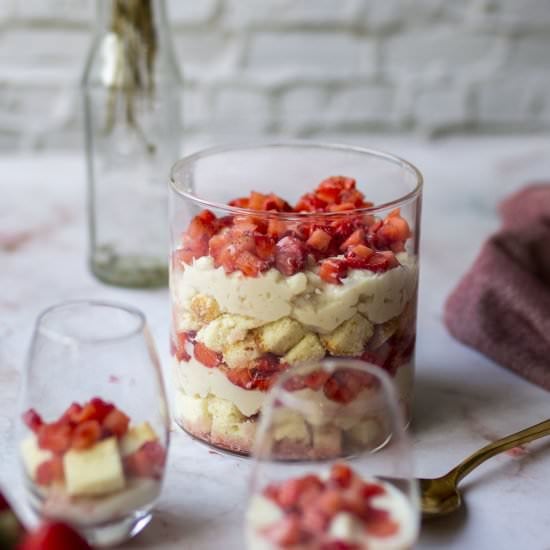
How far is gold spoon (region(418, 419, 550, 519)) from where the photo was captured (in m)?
0.82

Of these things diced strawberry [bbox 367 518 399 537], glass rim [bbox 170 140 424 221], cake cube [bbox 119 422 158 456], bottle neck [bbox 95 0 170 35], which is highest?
bottle neck [bbox 95 0 170 35]

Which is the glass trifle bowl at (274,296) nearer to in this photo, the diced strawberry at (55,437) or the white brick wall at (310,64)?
the diced strawberry at (55,437)

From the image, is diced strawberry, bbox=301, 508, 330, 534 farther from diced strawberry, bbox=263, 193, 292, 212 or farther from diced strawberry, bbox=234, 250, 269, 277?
diced strawberry, bbox=263, 193, 292, 212

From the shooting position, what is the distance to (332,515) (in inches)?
25.3

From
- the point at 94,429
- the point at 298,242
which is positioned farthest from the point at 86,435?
the point at 298,242

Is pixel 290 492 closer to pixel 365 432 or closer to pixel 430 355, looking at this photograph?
pixel 365 432

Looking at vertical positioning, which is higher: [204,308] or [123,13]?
[123,13]

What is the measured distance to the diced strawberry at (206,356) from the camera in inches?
34.0

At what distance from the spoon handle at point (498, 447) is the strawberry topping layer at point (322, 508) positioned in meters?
0.20

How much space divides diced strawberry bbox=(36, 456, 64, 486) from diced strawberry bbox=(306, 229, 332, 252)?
275 millimetres

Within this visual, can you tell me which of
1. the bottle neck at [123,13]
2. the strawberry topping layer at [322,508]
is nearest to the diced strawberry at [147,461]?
the strawberry topping layer at [322,508]

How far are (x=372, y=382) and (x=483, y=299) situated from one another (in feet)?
1.45

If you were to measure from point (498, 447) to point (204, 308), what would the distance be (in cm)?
28

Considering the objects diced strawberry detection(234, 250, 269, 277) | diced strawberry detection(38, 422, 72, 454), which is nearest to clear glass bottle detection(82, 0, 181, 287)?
diced strawberry detection(234, 250, 269, 277)
